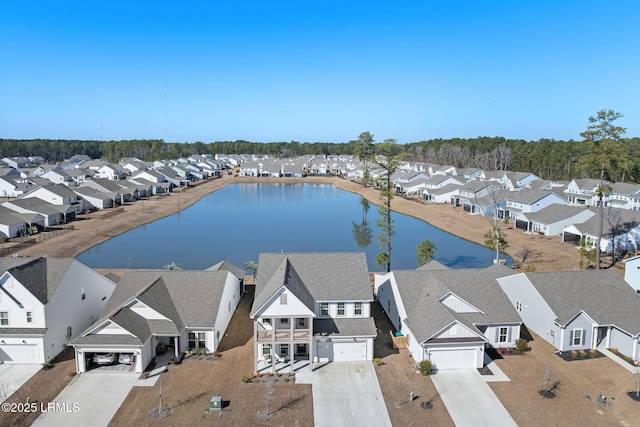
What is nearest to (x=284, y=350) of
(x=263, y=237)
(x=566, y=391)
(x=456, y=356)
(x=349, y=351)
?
(x=349, y=351)

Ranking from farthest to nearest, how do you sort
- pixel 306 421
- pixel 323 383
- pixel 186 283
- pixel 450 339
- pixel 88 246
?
pixel 88 246 < pixel 186 283 < pixel 450 339 < pixel 323 383 < pixel 306 421

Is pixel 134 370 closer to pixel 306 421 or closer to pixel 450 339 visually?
pixel 306 421

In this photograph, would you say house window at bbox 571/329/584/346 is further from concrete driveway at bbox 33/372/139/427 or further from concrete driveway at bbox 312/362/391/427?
concrete driveway at bbox 33/372/139/427

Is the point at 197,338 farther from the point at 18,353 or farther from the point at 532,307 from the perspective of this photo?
the point at 532,307

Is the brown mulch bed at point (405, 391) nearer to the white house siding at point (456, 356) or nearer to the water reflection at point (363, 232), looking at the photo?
the white house siding at point (456, 356)

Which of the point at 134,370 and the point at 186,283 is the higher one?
the point at 186,283

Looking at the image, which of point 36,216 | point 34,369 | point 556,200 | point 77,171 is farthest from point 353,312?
point 77,171
